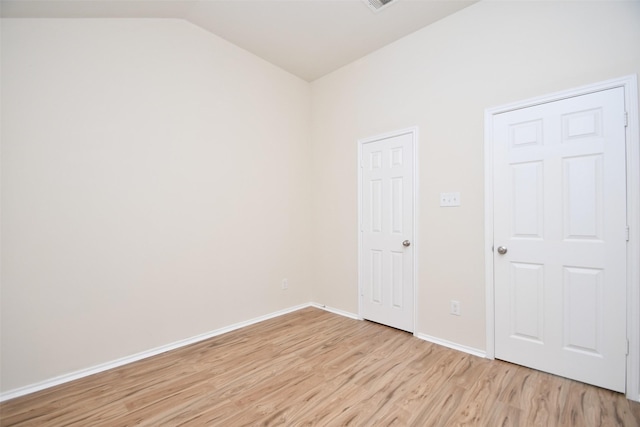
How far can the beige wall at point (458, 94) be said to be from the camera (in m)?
2.00

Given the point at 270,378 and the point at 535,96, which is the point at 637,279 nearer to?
the point at 535,96

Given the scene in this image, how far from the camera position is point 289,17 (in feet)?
8.70

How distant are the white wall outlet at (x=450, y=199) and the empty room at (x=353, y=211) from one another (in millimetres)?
13

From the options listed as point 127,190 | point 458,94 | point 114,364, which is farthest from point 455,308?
point 127,190

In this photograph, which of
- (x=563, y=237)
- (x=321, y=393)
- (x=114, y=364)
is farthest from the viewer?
(x=114, y=364)

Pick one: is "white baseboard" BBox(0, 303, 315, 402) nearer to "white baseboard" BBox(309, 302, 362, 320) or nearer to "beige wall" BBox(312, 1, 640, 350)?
"white baseboard" BBox(309, 302, 362, 320)

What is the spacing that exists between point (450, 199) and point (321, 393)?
1.98 m

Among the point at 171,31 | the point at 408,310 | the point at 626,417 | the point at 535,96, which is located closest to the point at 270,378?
the point at 408,310

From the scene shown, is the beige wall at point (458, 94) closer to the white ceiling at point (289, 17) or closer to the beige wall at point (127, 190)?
the white ceiling at point (289, 17)

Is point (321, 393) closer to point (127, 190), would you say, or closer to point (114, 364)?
point (114, 364)

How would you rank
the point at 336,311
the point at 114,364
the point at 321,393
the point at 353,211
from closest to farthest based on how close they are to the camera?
the point at 321,393 < the point at 114,364 < the point at 353,211 < the point at 336,311

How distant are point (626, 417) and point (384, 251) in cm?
202

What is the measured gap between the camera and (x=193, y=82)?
9.12 ft

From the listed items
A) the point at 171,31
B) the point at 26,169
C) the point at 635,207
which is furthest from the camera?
the point at 171,31
